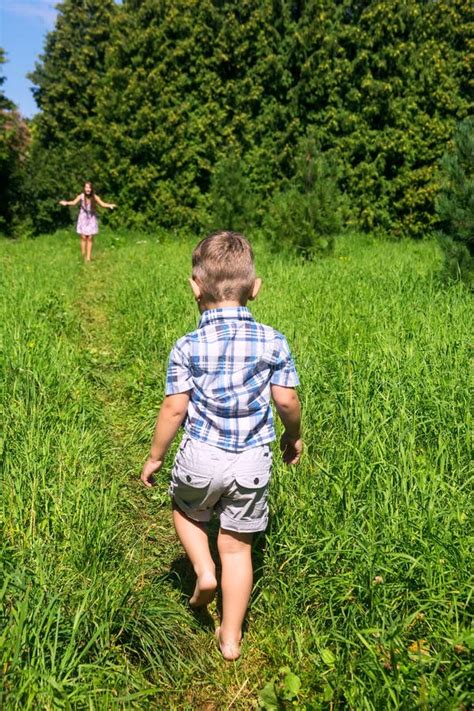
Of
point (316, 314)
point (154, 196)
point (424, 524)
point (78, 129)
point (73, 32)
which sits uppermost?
point (73, 32)

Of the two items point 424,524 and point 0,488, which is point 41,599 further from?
point 424,524

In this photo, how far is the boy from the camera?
199 cm

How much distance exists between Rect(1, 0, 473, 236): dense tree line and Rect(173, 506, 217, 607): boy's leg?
1053 centimetres

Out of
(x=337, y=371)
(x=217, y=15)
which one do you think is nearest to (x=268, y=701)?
(x=337, y=371)

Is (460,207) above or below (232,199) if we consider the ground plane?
below

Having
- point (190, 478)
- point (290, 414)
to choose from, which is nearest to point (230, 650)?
point (190, 478)

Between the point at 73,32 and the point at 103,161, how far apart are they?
8492 mm

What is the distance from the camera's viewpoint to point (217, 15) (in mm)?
14266

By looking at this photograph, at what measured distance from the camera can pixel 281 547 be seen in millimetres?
2461

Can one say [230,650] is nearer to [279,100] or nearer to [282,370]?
[282,370]

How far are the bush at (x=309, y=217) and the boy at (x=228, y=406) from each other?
23.8ft

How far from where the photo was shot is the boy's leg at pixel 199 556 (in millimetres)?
2045

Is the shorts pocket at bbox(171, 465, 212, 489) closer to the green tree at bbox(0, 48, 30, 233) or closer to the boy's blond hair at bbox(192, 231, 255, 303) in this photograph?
the boy's blond hair at bbox(192, 231, 255, 303)

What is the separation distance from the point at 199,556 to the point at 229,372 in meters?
0.70
